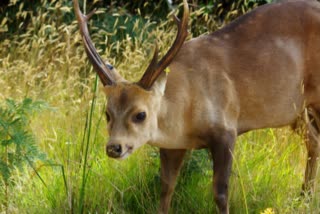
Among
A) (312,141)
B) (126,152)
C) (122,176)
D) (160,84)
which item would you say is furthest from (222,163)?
(312,141)

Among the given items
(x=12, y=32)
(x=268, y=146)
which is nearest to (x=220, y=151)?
(x=268, y=146)

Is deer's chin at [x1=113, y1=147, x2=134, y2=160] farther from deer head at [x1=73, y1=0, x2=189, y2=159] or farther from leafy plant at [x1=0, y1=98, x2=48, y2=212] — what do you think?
leafy plant at [x1=0, y1=98, x2=48, y2=212]

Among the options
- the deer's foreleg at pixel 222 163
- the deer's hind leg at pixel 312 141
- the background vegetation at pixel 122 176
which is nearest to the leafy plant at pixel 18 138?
the background vegetation at pixel 122 176

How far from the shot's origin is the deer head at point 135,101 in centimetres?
476

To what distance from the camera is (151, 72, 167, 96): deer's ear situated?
16.2 ft

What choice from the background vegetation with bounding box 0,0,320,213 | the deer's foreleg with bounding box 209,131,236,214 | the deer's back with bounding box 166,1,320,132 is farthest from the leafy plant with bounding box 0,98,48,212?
the deer's foreleg with bounding box 209,131,236,214

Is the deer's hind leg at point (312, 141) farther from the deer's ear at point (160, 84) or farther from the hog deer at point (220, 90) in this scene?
the deer's ear at point (160, 84)

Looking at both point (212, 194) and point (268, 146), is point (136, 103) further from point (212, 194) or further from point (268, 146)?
point (268, 146)

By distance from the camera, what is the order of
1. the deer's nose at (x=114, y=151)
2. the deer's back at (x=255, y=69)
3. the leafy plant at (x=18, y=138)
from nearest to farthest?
the deer's nose at (x=114, y=151), the leafy plant at (x=18, y=138), the deer's back at (x=255, y=69)

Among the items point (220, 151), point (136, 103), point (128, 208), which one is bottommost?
point (128, 208)

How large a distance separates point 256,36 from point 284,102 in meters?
0.43

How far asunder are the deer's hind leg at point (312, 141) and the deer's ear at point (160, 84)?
4.16 ft

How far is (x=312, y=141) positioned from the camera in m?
6.07

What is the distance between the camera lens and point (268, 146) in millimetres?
6316
